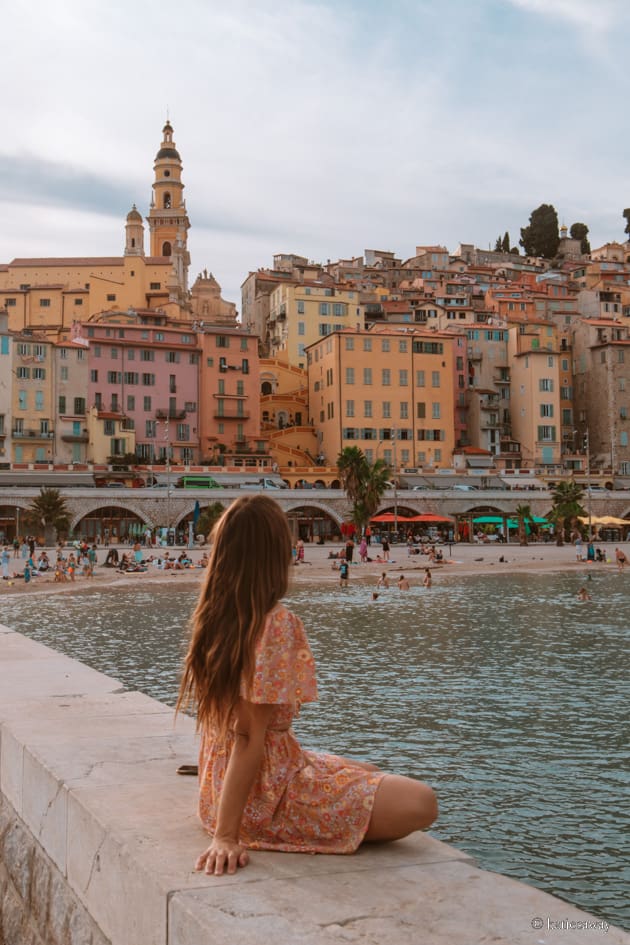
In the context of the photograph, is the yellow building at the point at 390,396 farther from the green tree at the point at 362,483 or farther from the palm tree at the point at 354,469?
the green tree at the point at 362,483

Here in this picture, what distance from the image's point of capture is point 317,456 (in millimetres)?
81500

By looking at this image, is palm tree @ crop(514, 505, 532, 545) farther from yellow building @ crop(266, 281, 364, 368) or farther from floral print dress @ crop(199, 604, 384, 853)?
floral print dress @ crop(199, 604, 384, 853)

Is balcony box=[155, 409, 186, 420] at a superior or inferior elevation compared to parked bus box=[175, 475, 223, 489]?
superior

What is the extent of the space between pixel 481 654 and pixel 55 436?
5934cm

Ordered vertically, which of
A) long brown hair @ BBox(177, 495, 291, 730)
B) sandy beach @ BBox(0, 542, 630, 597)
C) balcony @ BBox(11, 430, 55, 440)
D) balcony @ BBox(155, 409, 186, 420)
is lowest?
sandy beach @ BBox(0, 542, 630, 597)

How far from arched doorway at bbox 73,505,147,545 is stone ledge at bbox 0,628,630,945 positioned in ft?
183

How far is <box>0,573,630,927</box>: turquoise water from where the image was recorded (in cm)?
707

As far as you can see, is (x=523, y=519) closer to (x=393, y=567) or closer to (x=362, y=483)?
(x=362, y=483)

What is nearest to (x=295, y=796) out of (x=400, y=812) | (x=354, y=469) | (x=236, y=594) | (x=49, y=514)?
(x=400, y=812)

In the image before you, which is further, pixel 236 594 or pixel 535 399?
pixel 535 399

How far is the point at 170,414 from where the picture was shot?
76.4m

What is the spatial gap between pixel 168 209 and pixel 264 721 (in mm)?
112549

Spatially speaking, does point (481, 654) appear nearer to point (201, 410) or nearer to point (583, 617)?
point (583, 617)

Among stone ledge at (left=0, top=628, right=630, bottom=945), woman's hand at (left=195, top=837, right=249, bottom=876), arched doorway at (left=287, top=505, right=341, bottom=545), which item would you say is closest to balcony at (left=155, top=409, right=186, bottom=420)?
arched doorway at (left=287, top=505, right=341, bottom=545)
